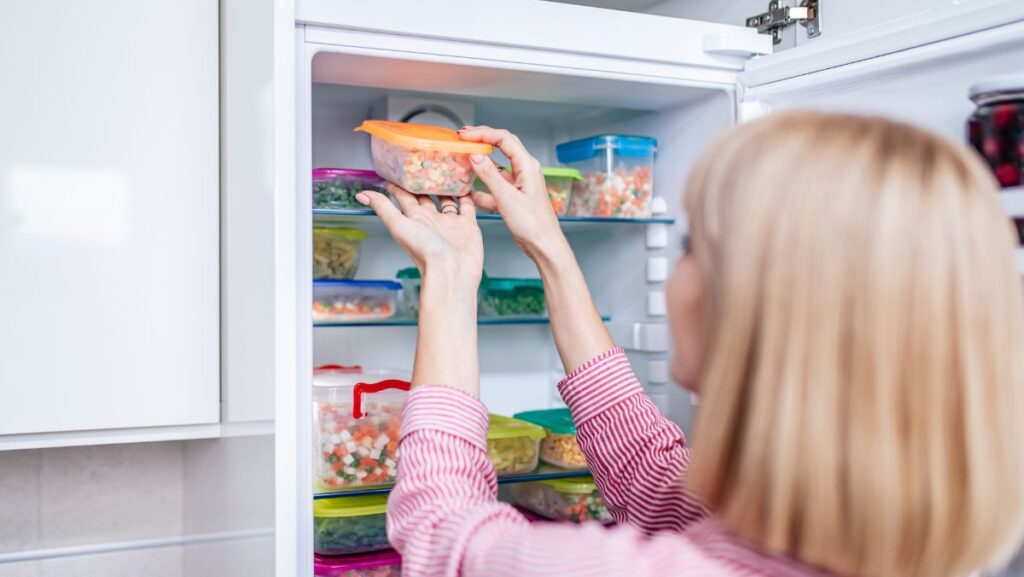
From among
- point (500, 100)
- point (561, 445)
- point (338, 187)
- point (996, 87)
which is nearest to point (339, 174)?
point (338, 187)

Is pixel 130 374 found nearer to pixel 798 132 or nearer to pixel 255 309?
pixel 255 309

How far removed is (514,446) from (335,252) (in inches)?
17.5

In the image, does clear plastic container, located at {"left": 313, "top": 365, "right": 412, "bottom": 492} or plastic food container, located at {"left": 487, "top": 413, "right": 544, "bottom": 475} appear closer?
clear plastic container, located at {"left": 313, "top": 365, "right": 412, "bottom": 492}

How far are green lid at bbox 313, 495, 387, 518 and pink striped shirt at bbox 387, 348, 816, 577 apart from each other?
0.45 meters

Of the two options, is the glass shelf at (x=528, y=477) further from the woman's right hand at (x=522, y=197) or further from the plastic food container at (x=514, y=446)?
the woman's right hand at (x=522, y=197)

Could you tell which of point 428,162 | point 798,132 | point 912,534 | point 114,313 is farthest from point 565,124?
point 912,534

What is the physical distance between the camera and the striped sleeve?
1075 mm

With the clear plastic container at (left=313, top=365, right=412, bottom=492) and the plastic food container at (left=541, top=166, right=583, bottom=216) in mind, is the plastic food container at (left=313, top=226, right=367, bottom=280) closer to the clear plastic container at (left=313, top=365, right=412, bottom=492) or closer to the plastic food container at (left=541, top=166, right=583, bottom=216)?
the clear plastic container at (left=313, top=365, right=412, bottom=492)

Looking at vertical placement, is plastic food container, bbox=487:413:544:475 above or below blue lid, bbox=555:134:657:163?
below

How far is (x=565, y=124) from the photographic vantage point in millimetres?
1912

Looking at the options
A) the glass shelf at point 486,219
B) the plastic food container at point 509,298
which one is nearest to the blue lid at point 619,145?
the glass shelf at point 486,219

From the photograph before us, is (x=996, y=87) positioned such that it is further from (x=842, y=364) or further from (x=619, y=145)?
(x=619, y=145)

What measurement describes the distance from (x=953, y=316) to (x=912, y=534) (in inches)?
6.0

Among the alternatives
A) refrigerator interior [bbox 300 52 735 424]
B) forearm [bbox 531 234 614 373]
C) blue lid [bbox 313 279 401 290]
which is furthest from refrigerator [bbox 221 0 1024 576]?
forearm [bbox 531 234 614 373]
